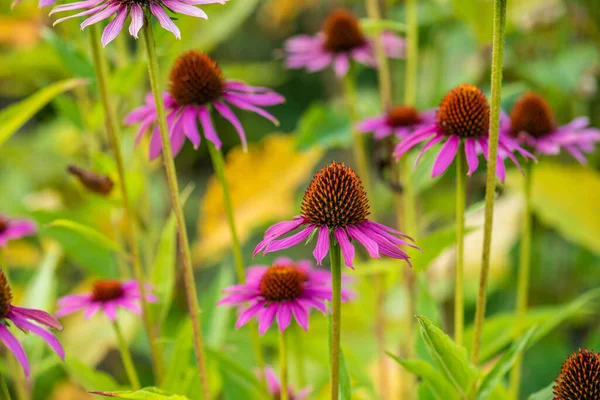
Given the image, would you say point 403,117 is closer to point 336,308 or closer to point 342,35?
point 342,35

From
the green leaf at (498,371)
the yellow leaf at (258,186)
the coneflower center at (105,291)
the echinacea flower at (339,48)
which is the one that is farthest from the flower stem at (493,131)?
the yellow leaf at (258,186)

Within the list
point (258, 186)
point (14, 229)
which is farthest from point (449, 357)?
point (258, 186)

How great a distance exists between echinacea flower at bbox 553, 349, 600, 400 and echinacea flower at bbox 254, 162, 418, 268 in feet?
0.43

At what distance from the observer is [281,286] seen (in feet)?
1.96

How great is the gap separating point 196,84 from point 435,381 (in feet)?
1.07

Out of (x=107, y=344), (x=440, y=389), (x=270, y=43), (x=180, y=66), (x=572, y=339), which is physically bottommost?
(x=572, y=339)

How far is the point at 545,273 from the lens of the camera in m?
1.47

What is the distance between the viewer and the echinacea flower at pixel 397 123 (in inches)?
32.9

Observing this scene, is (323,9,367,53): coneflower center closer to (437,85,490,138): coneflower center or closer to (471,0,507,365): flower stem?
(437,85,490,138): coneflower center

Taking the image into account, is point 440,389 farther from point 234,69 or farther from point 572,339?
point 572,339

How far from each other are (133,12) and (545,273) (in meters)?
1.22

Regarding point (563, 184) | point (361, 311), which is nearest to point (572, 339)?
point (563, 184)

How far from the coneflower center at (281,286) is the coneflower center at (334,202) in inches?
4.7

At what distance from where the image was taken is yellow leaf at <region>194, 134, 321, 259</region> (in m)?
1.46
